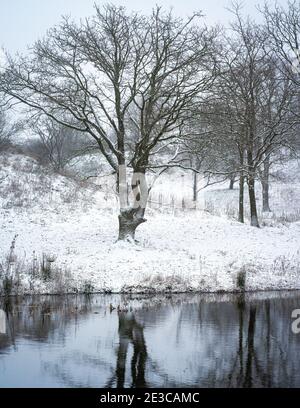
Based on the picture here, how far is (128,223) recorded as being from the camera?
72.3 feet

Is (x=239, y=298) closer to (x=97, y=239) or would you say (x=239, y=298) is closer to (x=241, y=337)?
(x=241, y=337)

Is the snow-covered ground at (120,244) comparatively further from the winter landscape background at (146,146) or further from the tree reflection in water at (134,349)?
the tree reflection in water at (134,349)

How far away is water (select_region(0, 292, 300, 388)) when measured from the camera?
915 centimetres

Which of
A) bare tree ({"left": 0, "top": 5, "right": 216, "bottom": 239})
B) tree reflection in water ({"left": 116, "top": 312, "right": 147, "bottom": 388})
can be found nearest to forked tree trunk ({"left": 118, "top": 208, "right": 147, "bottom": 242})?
bare tree ({"left": 0, "top": 5, "right": 216, "bottom": 239})

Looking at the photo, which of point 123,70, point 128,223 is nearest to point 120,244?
point 128,223

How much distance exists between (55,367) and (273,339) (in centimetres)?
516

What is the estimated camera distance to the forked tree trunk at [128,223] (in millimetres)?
21844

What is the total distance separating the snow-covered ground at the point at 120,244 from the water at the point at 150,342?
3.49 feet

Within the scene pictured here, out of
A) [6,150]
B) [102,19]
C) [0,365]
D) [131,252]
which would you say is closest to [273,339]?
[0,365]

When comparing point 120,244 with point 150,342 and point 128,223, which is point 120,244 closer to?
point 128,223

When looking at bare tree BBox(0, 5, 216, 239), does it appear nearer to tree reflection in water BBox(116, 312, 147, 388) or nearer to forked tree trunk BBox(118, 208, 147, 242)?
forked tree trunk BBox(118, 208, 147, 242)

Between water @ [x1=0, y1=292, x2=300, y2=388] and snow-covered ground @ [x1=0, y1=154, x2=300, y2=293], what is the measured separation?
1062 millimetres

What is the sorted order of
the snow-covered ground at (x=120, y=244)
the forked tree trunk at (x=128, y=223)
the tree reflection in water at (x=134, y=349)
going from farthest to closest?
the forked tree trunk at (x=128, y=223) < the snow-covered ground at (x=120, y=244) < the tree reflection in water at (x=134, y=349)

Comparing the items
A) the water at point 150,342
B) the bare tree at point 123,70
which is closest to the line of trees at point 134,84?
the bare tree at point 123,70
